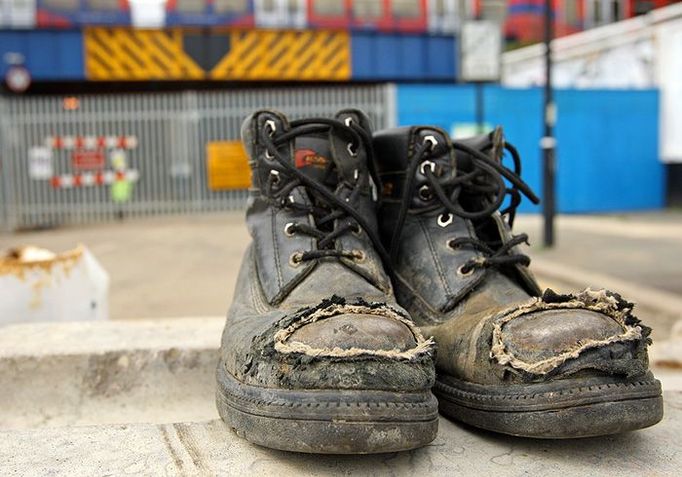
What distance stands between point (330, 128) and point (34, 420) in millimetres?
1000

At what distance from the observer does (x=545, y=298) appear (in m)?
1.19

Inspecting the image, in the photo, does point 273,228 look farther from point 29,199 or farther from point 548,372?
point 29,199

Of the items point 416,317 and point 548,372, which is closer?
point 548,372

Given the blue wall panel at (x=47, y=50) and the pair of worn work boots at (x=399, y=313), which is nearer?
the pair of worn work boots at (x=399, y=313)

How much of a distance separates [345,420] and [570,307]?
0.44 metres

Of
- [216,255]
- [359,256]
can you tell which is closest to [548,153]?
[216,255]

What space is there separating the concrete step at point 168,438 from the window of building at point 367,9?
16.3 meters

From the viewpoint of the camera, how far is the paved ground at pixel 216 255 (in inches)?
214

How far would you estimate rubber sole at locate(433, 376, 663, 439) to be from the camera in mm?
1057

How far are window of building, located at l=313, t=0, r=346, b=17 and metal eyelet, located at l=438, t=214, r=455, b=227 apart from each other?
1596 cm

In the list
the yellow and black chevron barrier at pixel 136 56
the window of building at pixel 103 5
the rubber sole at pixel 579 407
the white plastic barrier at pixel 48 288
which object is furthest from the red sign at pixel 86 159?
the rubber sole at pixel 579 407

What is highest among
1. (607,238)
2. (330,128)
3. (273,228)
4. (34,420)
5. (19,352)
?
(330,128)

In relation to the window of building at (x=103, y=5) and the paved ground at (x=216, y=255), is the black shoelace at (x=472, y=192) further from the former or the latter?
the window of building at (x=103, y=5)

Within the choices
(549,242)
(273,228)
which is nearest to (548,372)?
(273,228)
